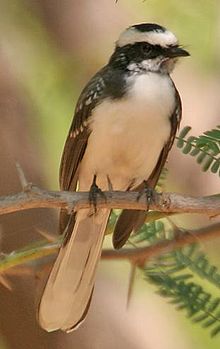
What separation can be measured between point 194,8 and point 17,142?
0.58 metres

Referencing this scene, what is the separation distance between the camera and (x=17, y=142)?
2.74 metres

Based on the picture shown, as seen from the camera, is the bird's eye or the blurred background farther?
the blurred background

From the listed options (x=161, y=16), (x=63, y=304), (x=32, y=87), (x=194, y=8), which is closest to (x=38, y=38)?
(x=32, y=87)

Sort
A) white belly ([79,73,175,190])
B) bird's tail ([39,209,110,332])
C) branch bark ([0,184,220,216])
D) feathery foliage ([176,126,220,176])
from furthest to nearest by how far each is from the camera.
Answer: bird's tail ([39,209,110,332]) < white belly ([79,73,175,190]) < feathery foliage ([176,126,220,176]) < branch bark ([0,184,220,216])

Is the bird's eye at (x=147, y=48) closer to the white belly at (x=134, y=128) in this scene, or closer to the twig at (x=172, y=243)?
the white belly at (x=134, y=128)

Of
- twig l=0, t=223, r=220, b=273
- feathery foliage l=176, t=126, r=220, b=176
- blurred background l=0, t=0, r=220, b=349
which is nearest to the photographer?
feathery foliage l=176, t=126, r=220, b=176

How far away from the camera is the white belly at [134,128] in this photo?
7.61 ft

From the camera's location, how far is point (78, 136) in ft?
7.88

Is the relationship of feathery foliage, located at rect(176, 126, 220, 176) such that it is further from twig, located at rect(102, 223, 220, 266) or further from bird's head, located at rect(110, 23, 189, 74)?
bird's head, located at rect(110, 23, 189, 74)

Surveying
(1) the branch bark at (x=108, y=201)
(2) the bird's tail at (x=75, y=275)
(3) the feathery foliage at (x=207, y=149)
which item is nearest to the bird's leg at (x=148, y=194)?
(1) the branch bark at (x=108, y=201)

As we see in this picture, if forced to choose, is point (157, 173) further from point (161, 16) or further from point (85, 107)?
point (161, 16)

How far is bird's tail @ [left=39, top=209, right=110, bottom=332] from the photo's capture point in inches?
95.5

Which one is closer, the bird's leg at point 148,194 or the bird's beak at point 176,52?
the bird's leg at point 148,194

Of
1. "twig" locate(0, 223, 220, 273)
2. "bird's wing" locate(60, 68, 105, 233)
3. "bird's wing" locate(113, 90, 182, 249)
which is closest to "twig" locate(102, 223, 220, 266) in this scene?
"twig" locate(0, 223, 220, 273)
